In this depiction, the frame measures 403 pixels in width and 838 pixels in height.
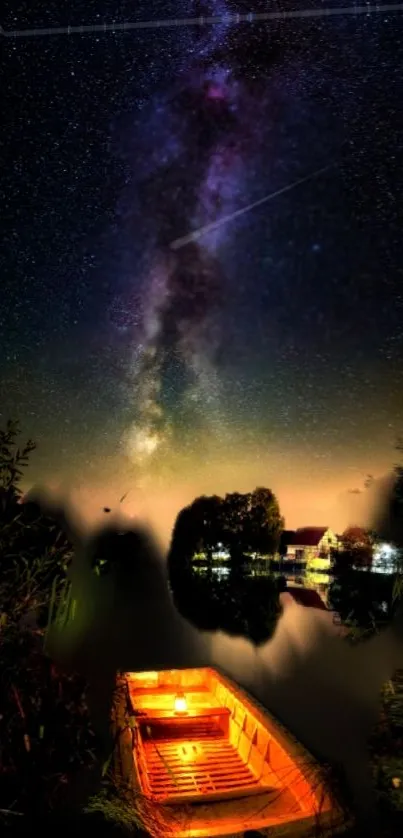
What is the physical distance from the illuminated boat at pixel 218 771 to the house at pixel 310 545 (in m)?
30.3

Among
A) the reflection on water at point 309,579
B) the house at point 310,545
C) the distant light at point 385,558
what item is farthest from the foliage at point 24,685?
the house at point 310,545

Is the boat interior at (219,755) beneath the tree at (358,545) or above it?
beneath

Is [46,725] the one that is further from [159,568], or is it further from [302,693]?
[159,568]

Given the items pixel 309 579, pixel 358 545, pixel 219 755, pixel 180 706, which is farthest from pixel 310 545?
pixel 219 755

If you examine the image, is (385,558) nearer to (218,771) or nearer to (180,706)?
(180,706)

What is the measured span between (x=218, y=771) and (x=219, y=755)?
434 mm

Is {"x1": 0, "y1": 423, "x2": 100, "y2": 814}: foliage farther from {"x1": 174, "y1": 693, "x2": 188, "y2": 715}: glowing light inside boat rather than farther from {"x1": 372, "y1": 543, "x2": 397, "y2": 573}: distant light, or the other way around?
{"x1": 372, "y1": 543, "x2": 397, "y2": 573}: distant light

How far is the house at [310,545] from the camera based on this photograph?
37812 mm

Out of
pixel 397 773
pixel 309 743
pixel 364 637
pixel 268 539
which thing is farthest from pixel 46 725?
pixel 268 539

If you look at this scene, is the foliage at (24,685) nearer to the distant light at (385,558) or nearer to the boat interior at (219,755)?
the boat interior at (219,755)

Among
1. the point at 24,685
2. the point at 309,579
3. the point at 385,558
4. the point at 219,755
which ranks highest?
the point at 385,558

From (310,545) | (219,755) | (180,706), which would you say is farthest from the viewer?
(310,545)

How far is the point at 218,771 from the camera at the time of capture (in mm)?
4754

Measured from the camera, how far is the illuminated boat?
3586mm
